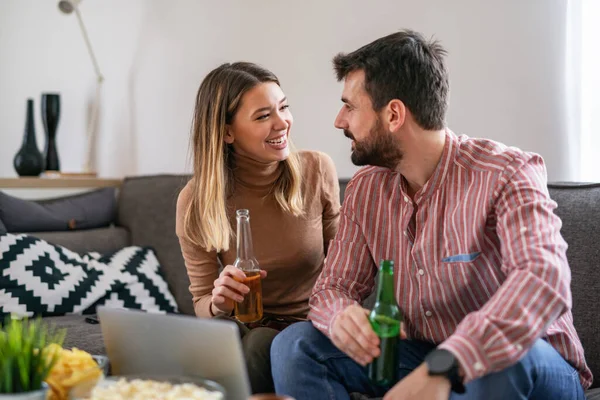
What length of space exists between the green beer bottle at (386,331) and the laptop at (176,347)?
0.96 feet

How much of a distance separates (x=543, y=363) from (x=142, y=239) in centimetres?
193

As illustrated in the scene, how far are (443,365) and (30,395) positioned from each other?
0.68 metres

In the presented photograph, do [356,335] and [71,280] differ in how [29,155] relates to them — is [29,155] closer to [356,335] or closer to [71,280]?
[71,280]

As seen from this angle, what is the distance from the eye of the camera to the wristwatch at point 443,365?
124cm

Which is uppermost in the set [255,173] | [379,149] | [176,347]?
[379,149]

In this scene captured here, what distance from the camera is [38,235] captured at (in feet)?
9.17

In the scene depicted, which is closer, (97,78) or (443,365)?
(443,365)

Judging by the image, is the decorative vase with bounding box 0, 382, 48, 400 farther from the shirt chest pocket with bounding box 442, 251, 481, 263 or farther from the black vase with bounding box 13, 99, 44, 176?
the black vase with bounding box 13, 99, 44, 176

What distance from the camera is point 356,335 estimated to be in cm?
141

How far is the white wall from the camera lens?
7.51 ft

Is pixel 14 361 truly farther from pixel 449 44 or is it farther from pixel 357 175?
pixel 449 44

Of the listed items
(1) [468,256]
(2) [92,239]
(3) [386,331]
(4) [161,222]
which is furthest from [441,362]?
(2) [92,239]

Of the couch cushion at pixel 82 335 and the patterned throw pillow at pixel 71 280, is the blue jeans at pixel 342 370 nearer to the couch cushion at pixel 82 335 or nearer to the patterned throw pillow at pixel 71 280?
the couch cushion at pixel 82 335

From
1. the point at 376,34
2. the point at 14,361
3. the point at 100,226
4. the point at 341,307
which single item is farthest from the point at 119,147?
the point at 14,361
